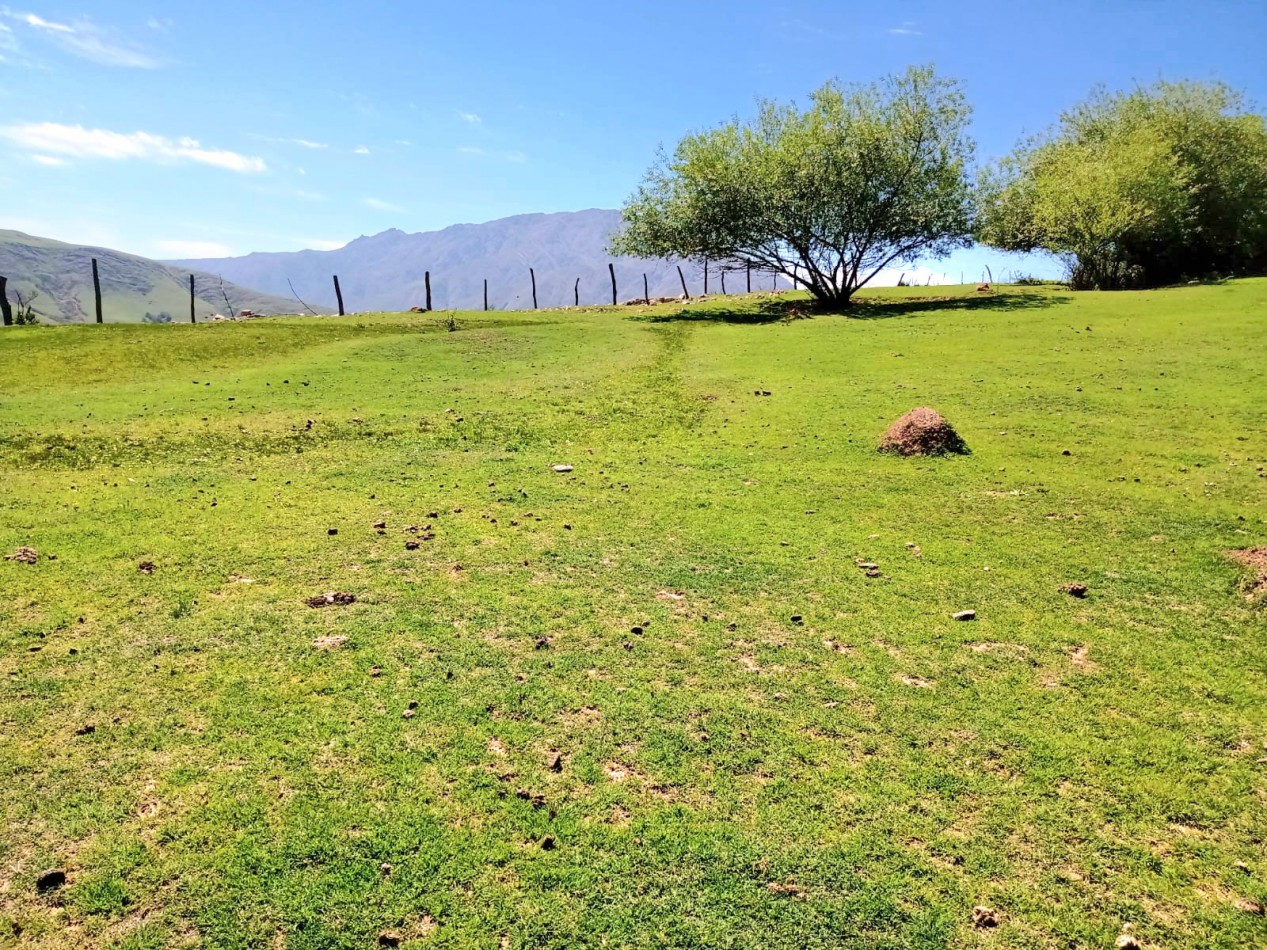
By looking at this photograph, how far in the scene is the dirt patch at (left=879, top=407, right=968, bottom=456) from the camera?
1633cm

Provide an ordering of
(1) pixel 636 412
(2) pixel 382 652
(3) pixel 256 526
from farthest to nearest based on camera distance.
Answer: (1) pixel 636 412
(3) pixel 256 526
(2) pixel 382 652

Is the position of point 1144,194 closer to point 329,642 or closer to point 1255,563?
point 1255,563

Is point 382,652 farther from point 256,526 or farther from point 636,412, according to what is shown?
point 636,412

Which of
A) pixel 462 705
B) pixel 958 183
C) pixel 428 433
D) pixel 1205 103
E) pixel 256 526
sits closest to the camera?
pixel 462 705

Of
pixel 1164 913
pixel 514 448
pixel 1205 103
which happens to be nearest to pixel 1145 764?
pixel 1164 913

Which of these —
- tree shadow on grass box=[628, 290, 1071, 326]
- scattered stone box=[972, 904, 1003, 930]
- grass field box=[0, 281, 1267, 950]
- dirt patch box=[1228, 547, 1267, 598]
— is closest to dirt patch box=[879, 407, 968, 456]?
grass field box=[0, 281, 1267, 950]

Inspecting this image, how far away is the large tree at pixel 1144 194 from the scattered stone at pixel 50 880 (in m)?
51.6

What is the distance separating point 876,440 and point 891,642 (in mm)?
10230

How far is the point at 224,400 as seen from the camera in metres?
22.8

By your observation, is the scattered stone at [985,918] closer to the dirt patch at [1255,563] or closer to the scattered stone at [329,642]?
the scattered stone at [329,642]

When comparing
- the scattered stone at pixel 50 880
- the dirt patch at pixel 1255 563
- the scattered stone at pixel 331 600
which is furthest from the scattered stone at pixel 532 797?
the dirt patch at pixel 1255 563

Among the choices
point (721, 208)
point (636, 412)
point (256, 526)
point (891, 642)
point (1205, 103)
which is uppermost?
point (1205, 103)

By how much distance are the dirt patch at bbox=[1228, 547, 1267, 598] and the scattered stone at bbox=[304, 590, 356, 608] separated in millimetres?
11304

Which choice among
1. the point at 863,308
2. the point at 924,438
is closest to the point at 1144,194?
the point at 863,308
